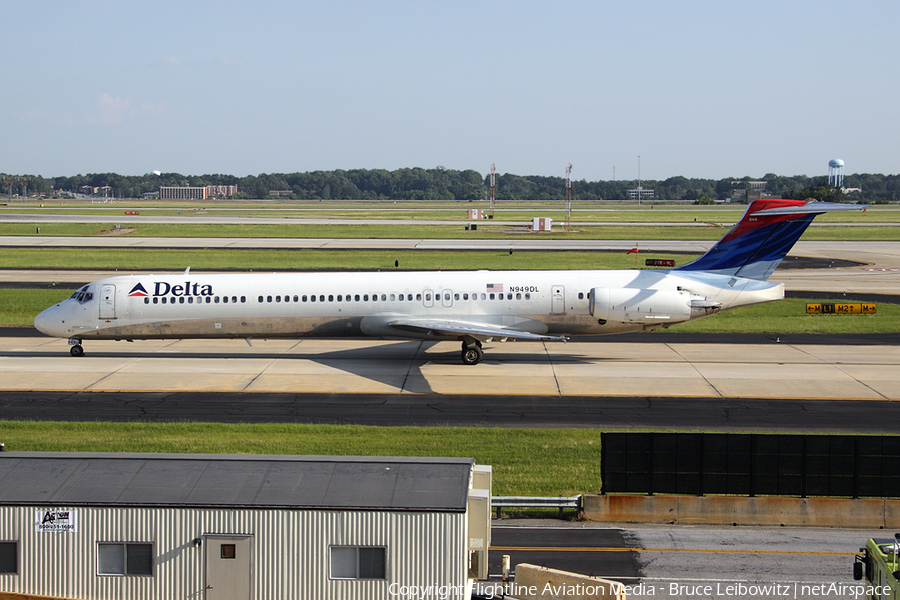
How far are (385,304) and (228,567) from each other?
20.6 metres

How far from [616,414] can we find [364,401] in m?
8.26

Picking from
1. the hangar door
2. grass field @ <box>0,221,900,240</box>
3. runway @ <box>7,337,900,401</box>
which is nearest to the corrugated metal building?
the hangar door

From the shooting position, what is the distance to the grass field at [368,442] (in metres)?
20.0

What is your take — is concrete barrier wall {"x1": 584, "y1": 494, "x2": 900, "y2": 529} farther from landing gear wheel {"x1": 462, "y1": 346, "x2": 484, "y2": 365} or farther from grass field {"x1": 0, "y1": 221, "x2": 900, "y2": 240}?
Answer: grass field {"x1": 0, "y1": 221, "x2": 900, "y2": 240}

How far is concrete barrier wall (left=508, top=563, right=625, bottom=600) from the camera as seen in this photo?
12.8 m

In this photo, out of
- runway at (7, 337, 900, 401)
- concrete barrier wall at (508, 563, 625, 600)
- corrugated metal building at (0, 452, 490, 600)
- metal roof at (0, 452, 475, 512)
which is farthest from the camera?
runway at (7, 337, 900, 401)

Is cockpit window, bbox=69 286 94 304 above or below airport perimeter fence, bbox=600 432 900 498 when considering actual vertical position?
above

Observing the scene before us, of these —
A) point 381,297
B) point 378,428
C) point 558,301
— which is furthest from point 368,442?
point 558,301

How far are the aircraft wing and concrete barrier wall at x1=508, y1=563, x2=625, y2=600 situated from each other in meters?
17.2

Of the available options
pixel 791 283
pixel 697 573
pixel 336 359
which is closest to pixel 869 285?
pixel 791 283

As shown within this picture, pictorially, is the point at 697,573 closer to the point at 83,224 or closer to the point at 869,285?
the point at 869,285

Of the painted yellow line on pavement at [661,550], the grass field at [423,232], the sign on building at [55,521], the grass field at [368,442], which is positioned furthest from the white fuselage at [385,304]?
the grass field at [423,232]

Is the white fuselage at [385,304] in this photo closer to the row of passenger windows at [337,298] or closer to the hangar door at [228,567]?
the row of passenger windows at [337,298]

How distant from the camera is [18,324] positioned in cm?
4072
